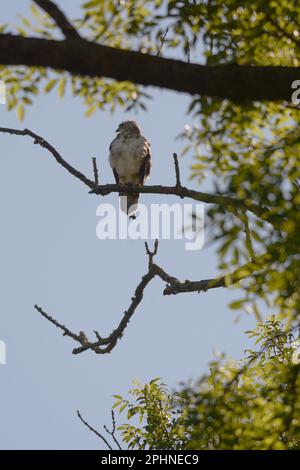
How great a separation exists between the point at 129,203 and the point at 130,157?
882mm

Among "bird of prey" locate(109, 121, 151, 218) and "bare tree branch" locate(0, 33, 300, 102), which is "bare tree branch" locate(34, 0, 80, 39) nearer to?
"bare tree branch" locate(0, 33, 300, 102)

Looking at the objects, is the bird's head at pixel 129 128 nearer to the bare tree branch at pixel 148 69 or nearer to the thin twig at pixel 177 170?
the thin twig at pixel 177 170

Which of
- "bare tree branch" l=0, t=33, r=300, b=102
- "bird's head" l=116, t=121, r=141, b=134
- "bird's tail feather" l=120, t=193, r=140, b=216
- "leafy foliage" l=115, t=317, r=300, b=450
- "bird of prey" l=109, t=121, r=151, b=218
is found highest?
"bird's head" l=116, t=121, r=141, b=134

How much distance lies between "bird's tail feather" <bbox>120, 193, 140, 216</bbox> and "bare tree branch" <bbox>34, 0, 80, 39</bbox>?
7535 millimetres

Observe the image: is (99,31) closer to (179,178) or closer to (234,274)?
(179,178)

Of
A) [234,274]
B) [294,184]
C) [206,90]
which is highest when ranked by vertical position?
[206,90]

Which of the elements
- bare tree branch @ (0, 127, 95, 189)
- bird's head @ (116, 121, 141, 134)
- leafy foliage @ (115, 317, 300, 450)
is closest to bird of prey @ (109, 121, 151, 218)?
bird's head @ (116, 121, 141, 134)

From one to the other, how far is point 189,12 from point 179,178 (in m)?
1.97

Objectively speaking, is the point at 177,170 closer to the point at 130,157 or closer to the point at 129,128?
the point at 130,157

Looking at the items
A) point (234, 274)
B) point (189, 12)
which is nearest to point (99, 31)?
point (189, 12)

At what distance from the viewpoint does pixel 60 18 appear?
4.04 m

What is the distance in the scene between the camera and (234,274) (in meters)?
3.96

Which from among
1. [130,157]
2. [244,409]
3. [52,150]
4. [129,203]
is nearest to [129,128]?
[130,157]

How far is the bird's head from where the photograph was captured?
500 inches
